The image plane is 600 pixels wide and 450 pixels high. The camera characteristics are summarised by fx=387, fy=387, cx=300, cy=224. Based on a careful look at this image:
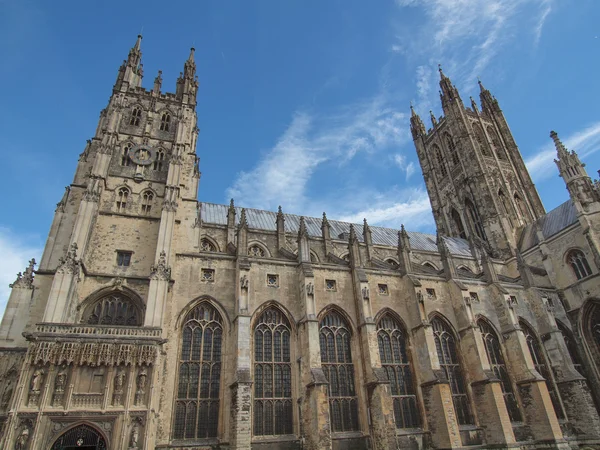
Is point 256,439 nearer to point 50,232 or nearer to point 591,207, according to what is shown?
point 50,232

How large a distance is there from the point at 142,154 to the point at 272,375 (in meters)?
17.8

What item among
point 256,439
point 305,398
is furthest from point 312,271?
point 256,439

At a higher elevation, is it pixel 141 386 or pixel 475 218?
pixel 475 218

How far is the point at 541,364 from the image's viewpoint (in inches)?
1056

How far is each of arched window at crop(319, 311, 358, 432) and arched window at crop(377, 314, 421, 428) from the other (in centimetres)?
239

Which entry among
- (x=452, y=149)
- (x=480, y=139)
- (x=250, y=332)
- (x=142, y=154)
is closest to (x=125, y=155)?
(x=142, y=154)

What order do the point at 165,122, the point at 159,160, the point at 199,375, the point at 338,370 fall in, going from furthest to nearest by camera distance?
1. the point at 165,122
2. the point at 159,160
3. the point at 338,370
4. the point at 199,375

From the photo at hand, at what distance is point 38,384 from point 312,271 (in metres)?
14.0

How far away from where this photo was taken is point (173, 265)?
21.8 m

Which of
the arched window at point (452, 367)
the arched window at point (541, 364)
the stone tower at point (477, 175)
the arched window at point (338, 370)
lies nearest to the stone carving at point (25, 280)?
the arched window at point (338, 370)

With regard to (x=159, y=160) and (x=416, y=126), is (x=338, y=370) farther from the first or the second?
(x=416, y=126)

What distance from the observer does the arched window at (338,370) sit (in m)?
20.7

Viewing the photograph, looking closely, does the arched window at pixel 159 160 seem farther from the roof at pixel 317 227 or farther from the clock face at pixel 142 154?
the roof at pixel 317 227

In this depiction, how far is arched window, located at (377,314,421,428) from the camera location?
A: 21.9m
